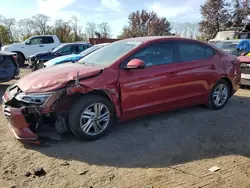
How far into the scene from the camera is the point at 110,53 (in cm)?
497

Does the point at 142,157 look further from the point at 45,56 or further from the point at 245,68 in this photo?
the point at 45,56

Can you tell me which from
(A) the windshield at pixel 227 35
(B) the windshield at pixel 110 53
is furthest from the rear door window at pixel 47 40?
(B) the windshield at pixel 110 53

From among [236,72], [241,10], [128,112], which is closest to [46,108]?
[128,112]

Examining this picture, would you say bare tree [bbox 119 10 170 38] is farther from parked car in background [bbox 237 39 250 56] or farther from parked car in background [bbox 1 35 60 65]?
parked car in background [bbox 237 39 250 56]

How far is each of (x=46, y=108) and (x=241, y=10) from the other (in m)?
30.1

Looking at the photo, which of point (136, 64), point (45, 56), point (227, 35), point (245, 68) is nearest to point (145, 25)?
point (227, 35)

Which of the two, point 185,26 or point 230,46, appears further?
point 185,26

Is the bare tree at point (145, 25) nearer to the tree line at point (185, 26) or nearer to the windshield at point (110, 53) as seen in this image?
the tree line at point (185, 26)

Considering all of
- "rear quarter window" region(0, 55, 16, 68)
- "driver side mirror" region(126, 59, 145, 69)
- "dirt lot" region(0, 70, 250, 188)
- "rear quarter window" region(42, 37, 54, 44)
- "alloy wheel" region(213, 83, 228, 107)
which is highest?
"rear quarter window" region(42, 37, 54, 44)

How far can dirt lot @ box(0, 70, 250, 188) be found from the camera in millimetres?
3186

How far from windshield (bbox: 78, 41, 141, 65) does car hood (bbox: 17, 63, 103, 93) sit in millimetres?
334

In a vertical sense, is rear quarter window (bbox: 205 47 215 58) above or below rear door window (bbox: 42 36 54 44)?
below

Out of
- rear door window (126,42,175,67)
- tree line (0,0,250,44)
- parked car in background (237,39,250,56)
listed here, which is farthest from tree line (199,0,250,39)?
rear door window (126,42,175,67)

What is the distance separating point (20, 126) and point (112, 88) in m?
1.47
